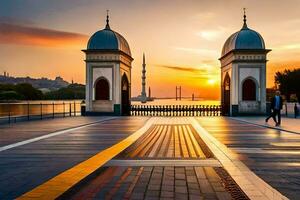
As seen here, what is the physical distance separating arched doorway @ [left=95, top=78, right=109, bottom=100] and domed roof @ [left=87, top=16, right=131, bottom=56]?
328 centimetres

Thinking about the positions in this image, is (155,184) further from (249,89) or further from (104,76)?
(249,89)

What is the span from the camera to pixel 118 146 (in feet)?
42.8

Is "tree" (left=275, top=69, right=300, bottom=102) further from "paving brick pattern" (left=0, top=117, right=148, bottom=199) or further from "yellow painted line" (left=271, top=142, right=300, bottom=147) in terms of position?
"paving brick pattern" (left=0, top=117, right=148, bottom=199)

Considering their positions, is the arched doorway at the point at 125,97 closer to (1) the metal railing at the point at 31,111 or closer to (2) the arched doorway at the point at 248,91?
(1) the metal railing at the point at 31,111

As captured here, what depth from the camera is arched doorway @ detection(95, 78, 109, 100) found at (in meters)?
37.0

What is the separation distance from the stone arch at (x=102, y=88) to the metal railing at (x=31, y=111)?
3209 mm

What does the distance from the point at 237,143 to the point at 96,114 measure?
960 inches

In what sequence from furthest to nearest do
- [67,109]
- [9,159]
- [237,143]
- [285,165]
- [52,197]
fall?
[67,109], [237,143], [9,159], [285,165], [52,197]

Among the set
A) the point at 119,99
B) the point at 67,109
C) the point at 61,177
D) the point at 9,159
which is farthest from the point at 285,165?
the point at 67,109

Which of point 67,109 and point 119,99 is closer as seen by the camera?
point 119,99

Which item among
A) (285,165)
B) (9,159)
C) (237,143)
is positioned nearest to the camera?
(285,165)

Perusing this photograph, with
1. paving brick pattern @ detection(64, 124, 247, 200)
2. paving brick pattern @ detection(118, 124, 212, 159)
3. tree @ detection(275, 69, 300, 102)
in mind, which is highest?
tree @ detection(275, 69, 300, 102)

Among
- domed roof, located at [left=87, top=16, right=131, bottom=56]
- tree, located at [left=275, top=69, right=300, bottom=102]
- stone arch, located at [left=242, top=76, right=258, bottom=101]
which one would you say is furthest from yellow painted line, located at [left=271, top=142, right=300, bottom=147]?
tree, located at [left=275, top=69, right=300, bottom=102]

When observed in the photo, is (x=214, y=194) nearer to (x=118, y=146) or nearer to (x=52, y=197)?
(x=52, y=197)
